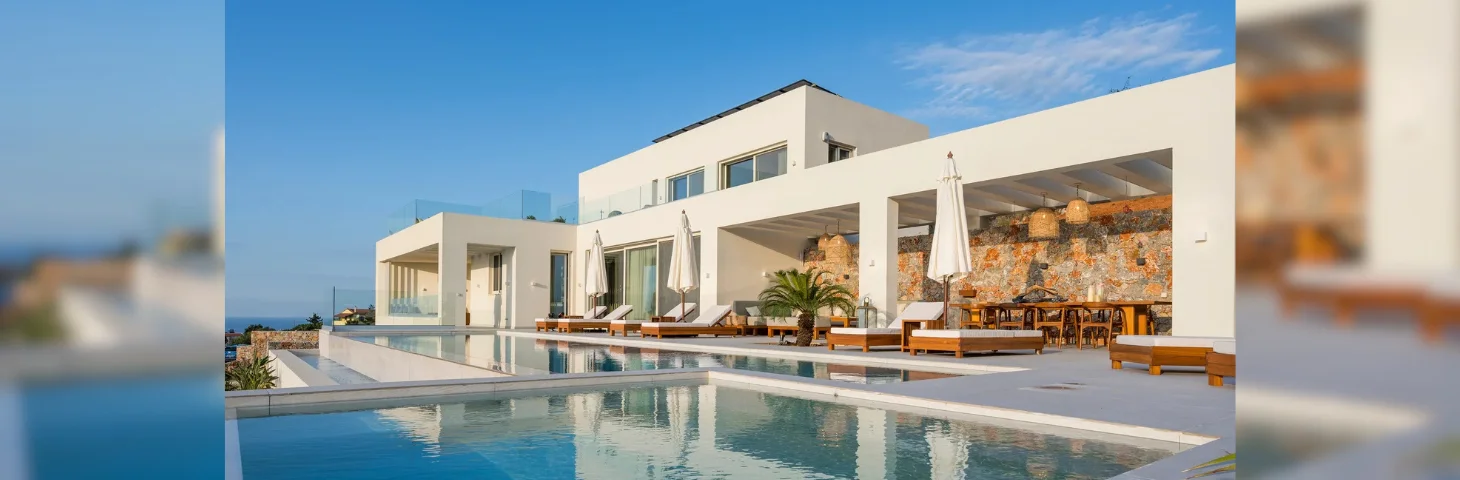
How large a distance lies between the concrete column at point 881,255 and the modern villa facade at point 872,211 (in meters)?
0.03

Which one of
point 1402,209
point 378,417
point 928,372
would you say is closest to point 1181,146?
point 928,372

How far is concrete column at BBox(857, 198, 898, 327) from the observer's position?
43.1 feet

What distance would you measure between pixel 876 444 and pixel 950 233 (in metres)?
6.74

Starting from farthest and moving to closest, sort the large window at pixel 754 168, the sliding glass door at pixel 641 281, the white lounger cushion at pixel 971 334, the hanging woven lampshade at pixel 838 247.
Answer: the sliding glass door at pixel 641 281 → the large window at pixel 754 168 → the hanging woven lampshade at pixel 838 247 → the white lounger cushion at pixel 971 334

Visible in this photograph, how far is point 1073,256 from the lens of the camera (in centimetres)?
1363

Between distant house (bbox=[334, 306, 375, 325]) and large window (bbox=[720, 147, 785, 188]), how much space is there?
12115 mm

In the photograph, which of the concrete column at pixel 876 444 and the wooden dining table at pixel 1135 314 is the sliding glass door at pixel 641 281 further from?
the concrete column at pixel 876 444

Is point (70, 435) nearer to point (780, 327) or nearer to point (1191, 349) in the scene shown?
point (1191, 349)

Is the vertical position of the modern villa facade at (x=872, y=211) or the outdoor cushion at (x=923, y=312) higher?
the modern villa facade at (x=872, y=211)

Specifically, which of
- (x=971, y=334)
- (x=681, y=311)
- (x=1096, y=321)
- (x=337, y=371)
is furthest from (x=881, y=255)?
(x=337, y=371)

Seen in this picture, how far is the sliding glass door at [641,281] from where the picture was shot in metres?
20.6

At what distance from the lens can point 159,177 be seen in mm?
914

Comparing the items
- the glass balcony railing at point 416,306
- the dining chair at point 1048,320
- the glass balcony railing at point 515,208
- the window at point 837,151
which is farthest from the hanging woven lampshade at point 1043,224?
the glass balcony railing at point 416,306

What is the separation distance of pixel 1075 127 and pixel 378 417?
8809mm
